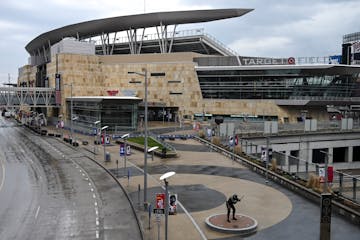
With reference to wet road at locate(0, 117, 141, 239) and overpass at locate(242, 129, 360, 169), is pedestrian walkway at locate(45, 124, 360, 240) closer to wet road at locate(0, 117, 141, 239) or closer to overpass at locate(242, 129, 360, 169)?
wet road at locate(0, 117, 141, 239)

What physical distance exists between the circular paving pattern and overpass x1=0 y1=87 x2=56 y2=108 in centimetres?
7364

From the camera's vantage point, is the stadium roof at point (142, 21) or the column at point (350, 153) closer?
the column at point (350, 153)

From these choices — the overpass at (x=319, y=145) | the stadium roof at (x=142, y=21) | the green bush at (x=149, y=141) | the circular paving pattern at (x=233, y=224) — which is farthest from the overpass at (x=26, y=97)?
the circular paving pattern at (x=233, y=224)

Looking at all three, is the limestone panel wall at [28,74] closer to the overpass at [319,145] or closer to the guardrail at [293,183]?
the overpass at [319,145]

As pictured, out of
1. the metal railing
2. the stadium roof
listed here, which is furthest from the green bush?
the stadium roof

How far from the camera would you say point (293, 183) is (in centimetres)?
3148

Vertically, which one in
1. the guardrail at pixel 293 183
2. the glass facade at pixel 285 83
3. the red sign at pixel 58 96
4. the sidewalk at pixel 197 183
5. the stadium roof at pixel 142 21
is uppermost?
the stadium roof at pixel 142 21

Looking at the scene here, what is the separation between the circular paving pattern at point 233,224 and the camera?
22.0 meters

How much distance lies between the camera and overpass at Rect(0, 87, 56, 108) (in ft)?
290

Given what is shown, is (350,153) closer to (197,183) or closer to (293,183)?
(293,183)

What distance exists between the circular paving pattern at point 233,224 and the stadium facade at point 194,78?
53397 mm

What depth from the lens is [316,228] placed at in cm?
2266

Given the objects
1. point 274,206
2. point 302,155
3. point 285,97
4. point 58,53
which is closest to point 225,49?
point 285,97

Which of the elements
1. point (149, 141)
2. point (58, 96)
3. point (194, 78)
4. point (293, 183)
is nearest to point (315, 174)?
point (293, 183)
